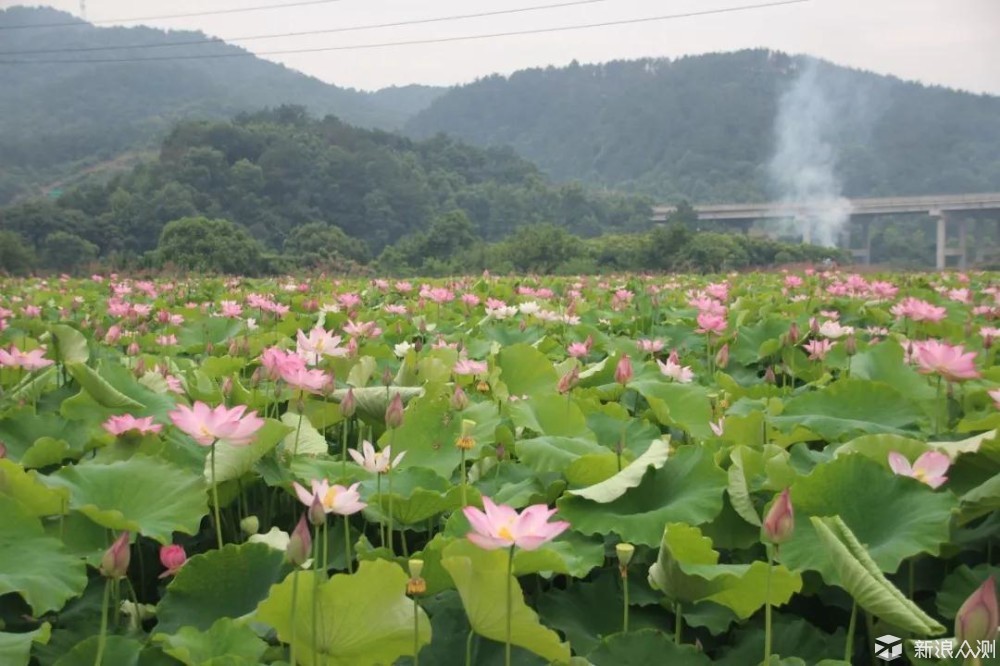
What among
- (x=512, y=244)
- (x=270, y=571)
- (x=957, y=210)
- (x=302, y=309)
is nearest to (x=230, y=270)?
(x=512, y=244)

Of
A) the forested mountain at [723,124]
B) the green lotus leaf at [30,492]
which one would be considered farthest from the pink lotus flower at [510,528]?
the forested mountain at [723,124]

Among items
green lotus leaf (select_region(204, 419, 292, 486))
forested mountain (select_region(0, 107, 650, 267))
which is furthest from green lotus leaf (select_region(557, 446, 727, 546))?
forested mountain (select_region(0, 107, 650, 267))

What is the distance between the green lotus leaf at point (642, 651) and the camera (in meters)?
0.72

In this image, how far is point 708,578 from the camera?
0.75m

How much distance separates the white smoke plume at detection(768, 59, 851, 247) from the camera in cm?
5906

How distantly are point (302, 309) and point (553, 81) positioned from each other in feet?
359

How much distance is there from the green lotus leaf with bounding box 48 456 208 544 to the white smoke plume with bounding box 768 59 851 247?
60536 mm

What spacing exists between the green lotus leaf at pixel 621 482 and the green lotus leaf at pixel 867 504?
6.3 inches

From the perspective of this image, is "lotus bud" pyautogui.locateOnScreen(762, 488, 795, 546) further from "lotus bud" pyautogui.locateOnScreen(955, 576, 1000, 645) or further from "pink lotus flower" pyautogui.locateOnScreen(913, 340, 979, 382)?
"pink lotus flower" pyautogui.locateOnScreen(913, 340, 979, 382)

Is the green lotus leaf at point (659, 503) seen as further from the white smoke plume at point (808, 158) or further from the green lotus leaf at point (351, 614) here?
the white smoke plume at point (808, 158)

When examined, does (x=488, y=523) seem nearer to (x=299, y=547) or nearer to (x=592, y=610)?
(x=299, y=547)

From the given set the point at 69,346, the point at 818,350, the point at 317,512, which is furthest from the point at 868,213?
the point at 317,512

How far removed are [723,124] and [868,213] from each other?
36172 millimetres

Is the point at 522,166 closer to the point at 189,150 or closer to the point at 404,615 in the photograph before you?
the point at 189,150
